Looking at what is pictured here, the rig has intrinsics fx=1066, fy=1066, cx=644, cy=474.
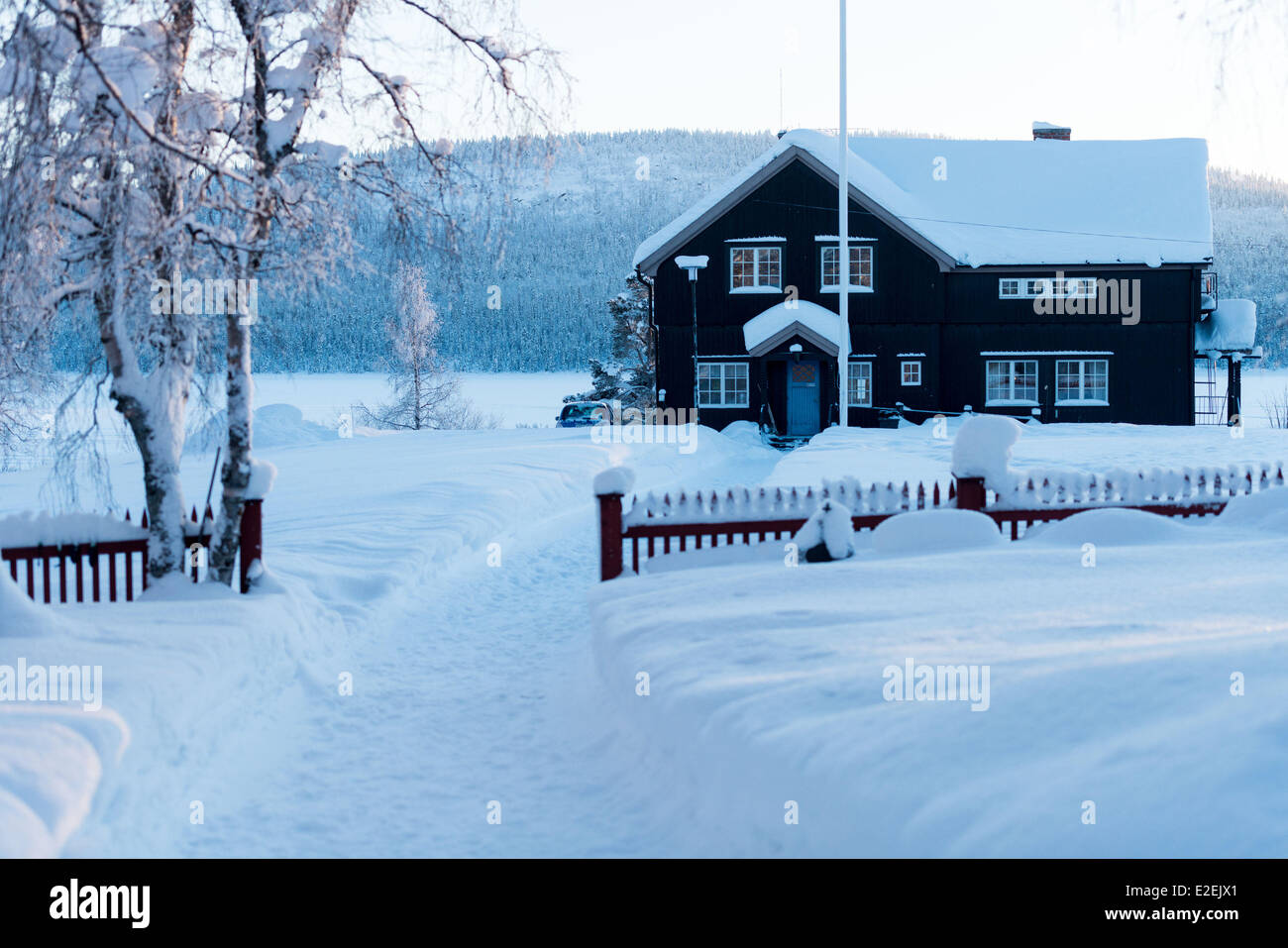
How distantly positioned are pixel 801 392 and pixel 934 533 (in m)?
22.4

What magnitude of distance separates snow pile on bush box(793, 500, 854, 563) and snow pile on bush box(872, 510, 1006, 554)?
448mm

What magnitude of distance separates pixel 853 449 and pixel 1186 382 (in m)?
15.4

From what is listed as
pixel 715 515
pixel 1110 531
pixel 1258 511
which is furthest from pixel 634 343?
pixel 1110 531

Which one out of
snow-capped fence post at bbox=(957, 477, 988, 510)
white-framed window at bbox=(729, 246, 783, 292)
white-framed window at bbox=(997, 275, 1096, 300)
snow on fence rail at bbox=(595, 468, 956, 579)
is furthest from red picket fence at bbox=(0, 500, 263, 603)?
white-framed window at bbox=(997, 275, 1096, 300)

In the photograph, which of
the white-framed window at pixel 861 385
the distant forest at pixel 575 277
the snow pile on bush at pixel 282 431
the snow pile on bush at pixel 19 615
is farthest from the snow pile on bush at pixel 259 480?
the distant forest at pixel 575 277

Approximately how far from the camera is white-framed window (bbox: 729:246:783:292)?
32125 millimetres

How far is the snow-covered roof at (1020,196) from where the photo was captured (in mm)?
31328

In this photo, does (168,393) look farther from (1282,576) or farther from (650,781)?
(1282,576)

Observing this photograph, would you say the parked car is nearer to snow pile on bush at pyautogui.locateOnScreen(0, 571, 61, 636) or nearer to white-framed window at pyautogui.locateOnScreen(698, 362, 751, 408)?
white-framed window at pyautogui.locateOnScreen(698, 362, 751, 408)

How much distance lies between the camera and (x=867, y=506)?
11.3 m

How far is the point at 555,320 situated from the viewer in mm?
131250

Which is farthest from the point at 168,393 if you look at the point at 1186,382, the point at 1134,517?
the point at 1186,382

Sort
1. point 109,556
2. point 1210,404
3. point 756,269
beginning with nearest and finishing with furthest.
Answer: point 109,556 → point 756,269 → point 1210,404

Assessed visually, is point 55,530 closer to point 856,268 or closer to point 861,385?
point 861,385
